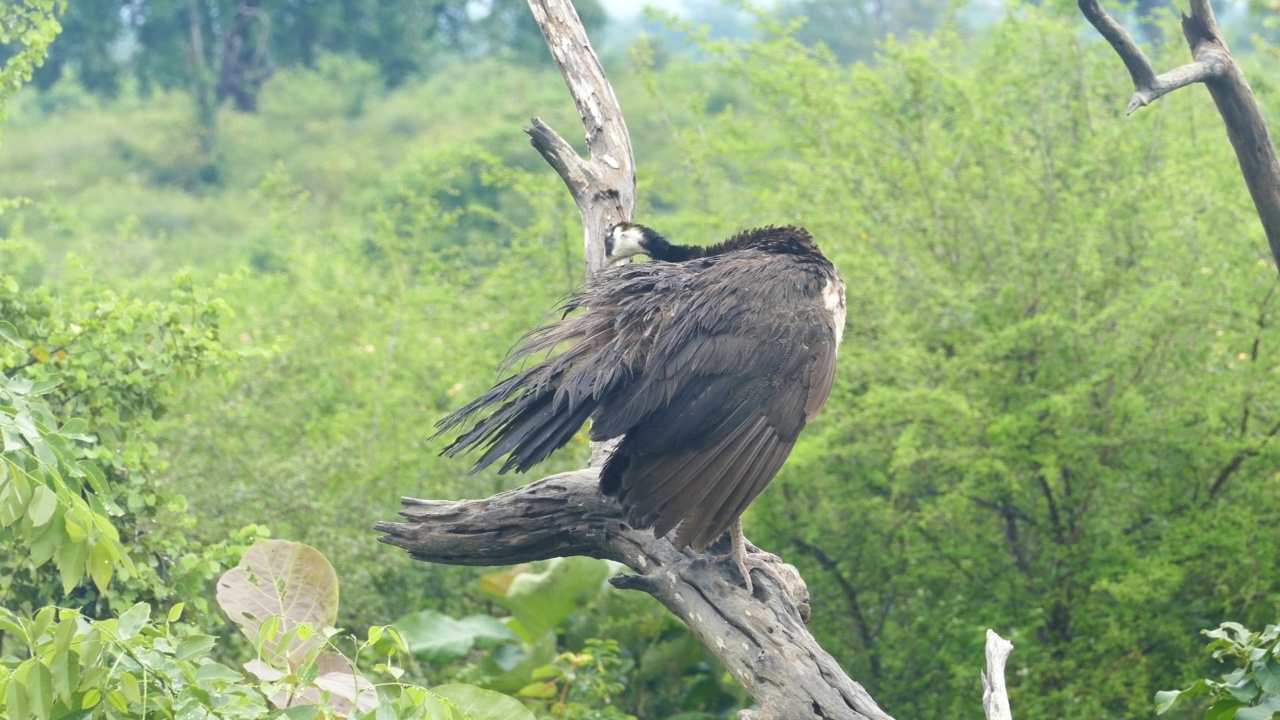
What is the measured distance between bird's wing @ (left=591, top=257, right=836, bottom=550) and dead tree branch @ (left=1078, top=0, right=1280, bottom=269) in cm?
129

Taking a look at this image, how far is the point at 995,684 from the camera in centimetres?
316

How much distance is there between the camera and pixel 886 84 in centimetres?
824

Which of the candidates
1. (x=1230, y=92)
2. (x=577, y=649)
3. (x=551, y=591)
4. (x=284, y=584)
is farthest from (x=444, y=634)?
(x=1230, y=92)

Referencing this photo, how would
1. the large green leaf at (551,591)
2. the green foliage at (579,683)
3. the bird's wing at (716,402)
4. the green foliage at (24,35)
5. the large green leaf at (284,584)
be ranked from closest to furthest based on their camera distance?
the bird's wing at (716,402) → the large green leaf at (284,584) → the green foliage at (24,35) → the green foliage at (579,683) → the large green leaf at (551,591)

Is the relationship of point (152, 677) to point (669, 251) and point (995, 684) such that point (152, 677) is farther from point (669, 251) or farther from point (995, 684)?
point (669, 251)

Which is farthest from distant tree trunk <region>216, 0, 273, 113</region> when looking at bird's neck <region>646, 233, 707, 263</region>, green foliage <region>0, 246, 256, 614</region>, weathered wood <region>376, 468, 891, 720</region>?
weathered wood <region>376, 468, 891, 720</region>

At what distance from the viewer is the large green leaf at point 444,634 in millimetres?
6707

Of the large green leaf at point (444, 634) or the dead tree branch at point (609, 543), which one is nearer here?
the dead tree branch at point (609, 543)

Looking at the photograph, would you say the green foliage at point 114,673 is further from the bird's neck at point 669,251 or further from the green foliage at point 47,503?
the bird's neck at point 669,251

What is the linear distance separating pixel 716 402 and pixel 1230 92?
6.46ft

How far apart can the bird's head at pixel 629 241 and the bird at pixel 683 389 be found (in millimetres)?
220

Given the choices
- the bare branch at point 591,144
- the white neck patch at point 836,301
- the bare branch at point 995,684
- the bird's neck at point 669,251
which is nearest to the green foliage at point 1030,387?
the bird's neck at point 669,251

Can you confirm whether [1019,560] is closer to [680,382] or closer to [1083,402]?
[1083,402]

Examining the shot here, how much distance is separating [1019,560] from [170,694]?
543 cm
